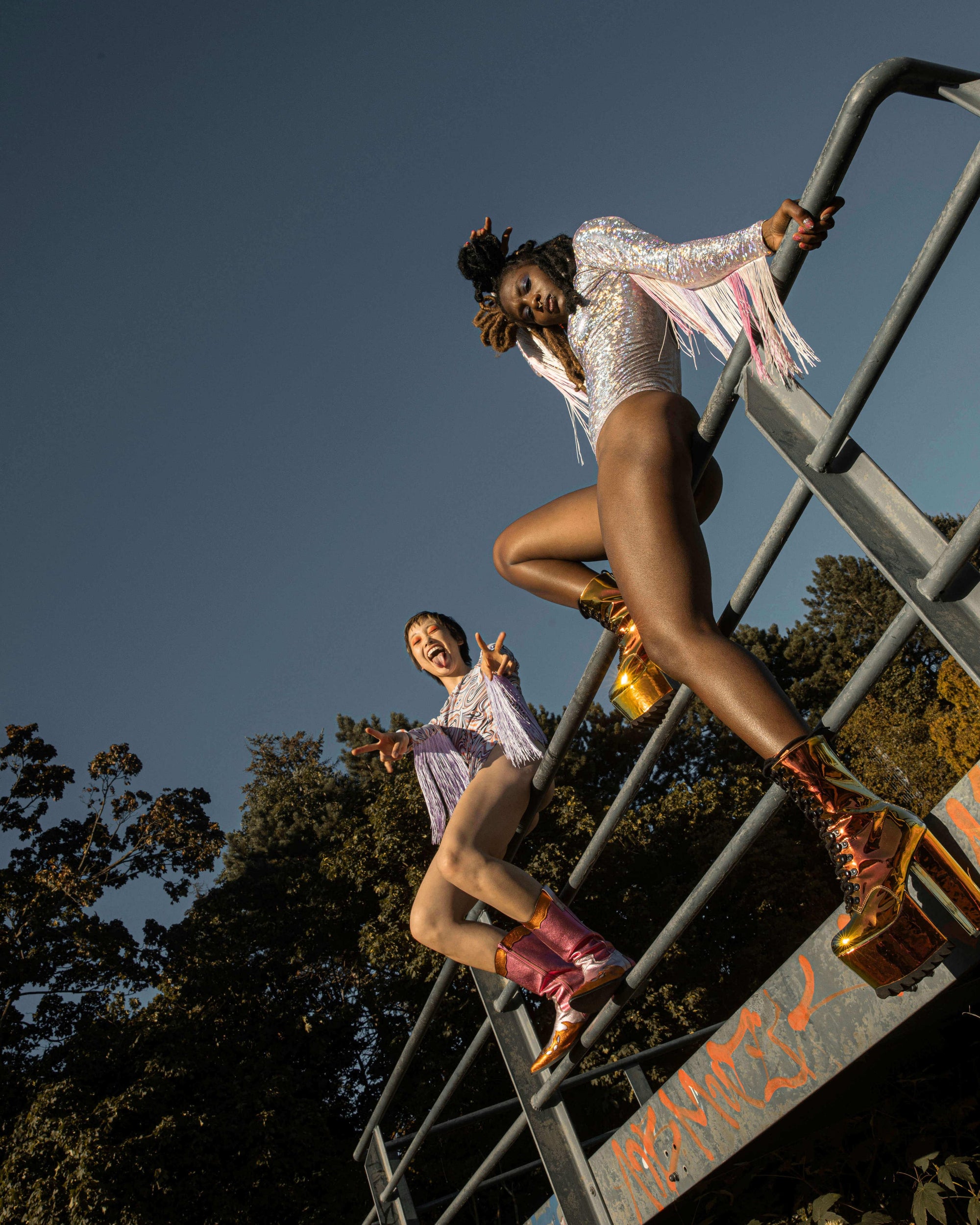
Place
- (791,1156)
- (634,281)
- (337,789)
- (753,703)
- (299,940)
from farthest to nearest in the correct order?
(337,789) < (299,940) < (791,1156) < (634,281) < (753,703)

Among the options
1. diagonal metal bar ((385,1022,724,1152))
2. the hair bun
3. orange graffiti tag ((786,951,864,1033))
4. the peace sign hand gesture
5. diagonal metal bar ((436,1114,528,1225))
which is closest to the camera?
orange graffiti tag ((786,951,864,1033))

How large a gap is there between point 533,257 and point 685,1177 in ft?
6.43

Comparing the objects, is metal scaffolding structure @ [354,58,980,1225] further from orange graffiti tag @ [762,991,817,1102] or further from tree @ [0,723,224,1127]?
tree @ [0,723,224,1127]

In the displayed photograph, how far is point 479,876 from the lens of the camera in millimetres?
2154

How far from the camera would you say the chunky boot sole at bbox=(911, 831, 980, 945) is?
101 cm

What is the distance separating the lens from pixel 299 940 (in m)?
14.1

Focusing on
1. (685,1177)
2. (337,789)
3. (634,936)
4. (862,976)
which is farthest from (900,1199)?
(337,789)

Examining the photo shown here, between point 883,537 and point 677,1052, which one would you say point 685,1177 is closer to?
point 883,537

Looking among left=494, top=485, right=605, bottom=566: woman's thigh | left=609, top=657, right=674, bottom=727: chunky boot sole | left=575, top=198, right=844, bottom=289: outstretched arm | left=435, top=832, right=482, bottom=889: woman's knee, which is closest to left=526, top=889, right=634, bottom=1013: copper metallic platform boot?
left=435, top=832, right=482, bottom=889: woman's knee

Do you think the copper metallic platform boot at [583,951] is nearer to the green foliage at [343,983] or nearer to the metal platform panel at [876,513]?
the metal platform panel at [876,513]

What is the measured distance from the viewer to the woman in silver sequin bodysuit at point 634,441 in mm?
1179

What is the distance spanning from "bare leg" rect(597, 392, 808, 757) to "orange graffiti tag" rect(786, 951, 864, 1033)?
46 cm

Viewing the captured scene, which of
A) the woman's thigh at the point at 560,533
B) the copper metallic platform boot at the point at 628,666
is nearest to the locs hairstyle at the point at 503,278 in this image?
the woman's thigh at the point at 560,533

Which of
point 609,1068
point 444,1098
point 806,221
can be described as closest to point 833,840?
point 806,221
